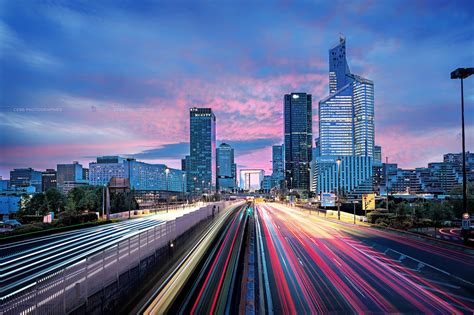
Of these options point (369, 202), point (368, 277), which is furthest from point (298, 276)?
point (369, 202)

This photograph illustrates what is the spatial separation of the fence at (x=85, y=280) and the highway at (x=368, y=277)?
6.92m

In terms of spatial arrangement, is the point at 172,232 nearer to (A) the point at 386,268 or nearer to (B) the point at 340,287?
(B) the point at 340,287

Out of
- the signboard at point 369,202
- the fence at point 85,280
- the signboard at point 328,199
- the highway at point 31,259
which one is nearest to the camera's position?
the fence at point 85,280

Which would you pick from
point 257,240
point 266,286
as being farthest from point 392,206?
point 266,286

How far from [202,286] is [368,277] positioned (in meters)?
9.63

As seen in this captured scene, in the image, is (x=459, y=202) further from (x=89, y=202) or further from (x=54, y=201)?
(x=54, y=201)

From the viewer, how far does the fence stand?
9523mm

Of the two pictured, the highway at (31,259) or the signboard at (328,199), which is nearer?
the highway at (31,259)

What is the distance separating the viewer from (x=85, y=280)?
12109 millimetres

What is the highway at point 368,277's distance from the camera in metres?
14.9

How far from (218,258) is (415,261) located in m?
14.5

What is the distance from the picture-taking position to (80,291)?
11.8 m

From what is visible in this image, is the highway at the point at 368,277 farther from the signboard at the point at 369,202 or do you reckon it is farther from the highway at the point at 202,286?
the signboard at the point at 369,202

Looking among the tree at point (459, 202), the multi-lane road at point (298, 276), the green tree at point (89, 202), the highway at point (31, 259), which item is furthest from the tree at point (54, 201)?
the tree at point (459, 202)
